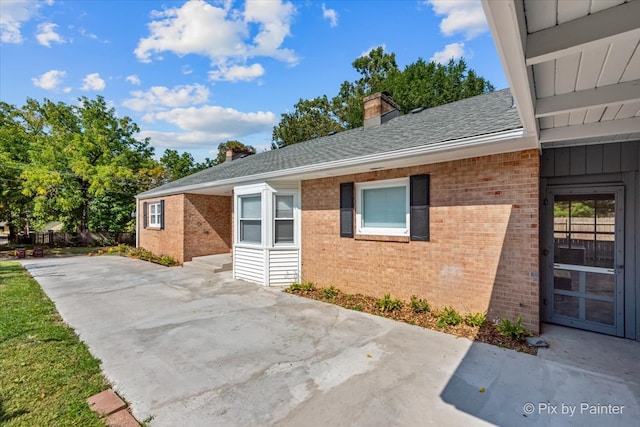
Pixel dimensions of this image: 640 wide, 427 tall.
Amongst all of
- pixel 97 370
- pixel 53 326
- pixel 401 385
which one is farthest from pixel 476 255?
pixel 53 326

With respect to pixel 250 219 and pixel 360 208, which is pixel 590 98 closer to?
pixel 360 208

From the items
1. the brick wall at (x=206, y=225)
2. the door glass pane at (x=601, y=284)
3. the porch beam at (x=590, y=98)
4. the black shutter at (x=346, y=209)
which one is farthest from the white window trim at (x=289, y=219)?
the door glass pane at (x=601, y=284)

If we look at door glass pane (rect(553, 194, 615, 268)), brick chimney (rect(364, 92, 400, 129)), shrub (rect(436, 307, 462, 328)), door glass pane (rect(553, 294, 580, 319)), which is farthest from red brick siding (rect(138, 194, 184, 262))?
door glass pane (rect(553, 194, 615, 268))

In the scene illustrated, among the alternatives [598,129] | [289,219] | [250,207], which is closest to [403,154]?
[598,129]

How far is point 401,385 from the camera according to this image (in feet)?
10.4

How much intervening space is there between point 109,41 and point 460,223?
435 inches

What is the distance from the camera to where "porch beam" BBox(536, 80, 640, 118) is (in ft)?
8.49

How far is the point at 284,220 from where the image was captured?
8023 mm

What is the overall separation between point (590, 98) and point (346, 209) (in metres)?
4.54

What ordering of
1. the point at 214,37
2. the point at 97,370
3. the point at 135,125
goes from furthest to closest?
the point at 135,125 < the point at 214,37 < the point at 97,370

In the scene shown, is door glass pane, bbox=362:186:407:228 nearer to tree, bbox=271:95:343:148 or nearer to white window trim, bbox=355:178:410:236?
white window trim, bbox=355:178:410:236

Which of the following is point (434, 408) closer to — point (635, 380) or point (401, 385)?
point (401, 385)

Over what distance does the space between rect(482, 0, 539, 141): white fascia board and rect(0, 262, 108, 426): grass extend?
4.14 m

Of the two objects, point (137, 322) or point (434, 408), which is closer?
point (434, 408)
